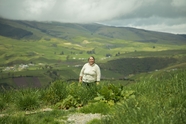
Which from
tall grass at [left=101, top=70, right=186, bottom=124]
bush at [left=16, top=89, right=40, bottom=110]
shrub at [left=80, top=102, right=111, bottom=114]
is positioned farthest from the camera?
bush at [left=16, top=89, right=40, bottom=110]

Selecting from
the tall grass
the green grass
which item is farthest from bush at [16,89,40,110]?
the tall grass

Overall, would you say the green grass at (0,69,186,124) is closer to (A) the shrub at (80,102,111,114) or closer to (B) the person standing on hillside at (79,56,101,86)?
(A) the shrub at (80,102,111,114)

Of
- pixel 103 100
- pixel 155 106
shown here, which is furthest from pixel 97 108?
pixel 155 106

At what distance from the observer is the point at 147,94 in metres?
10.5

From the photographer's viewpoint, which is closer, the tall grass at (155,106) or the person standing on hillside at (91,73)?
the tall grass at (155,106)

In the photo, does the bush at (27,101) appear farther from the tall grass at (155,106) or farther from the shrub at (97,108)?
the tall grass at (155,106)

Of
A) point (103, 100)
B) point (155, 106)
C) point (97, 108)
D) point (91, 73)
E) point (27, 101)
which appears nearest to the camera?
point (155, 106)

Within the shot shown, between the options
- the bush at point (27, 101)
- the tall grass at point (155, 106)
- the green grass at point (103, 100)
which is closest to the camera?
the tall grass at point (155, 106)

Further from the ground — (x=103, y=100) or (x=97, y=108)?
(x=103, y=100)

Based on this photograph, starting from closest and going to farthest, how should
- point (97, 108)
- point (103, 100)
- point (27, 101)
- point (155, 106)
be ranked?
point (155, 106) < point (97, 108) < point (103, 100) < point (27, 101)

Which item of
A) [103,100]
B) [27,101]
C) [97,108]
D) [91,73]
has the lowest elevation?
[27,101]

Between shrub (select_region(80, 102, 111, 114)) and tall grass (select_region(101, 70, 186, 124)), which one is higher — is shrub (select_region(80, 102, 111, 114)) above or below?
below

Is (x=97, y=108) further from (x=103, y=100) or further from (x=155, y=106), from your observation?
(x=155, y=106)

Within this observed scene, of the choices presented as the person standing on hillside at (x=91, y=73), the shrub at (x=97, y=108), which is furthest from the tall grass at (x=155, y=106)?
the person standing on hillside at (x=91, y=73)
